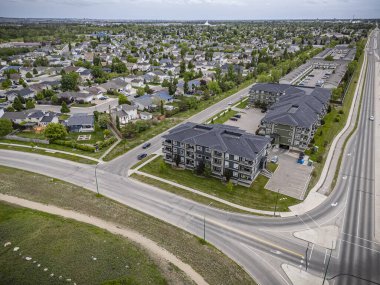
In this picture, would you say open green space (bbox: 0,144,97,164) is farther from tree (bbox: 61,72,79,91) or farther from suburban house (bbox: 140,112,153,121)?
tree (bbox: 61,72,79,91)

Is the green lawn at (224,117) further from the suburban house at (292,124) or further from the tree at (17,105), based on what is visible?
the tree at (17,105)

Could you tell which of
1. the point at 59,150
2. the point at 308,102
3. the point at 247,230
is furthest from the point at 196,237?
the point at 308,102

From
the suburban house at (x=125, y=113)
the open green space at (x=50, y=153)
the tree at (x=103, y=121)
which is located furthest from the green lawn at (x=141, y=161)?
the suburban house at (x=125, y=113)

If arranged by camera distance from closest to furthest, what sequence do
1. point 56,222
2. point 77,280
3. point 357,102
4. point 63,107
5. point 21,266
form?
point 77,280 → point 21,266 → point 56,222 → point 63,107 → point 357,102

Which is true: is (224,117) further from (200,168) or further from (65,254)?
(65,254)

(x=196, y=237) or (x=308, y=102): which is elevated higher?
(x=308, y=102)

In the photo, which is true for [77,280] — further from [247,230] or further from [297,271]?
[297,271]
